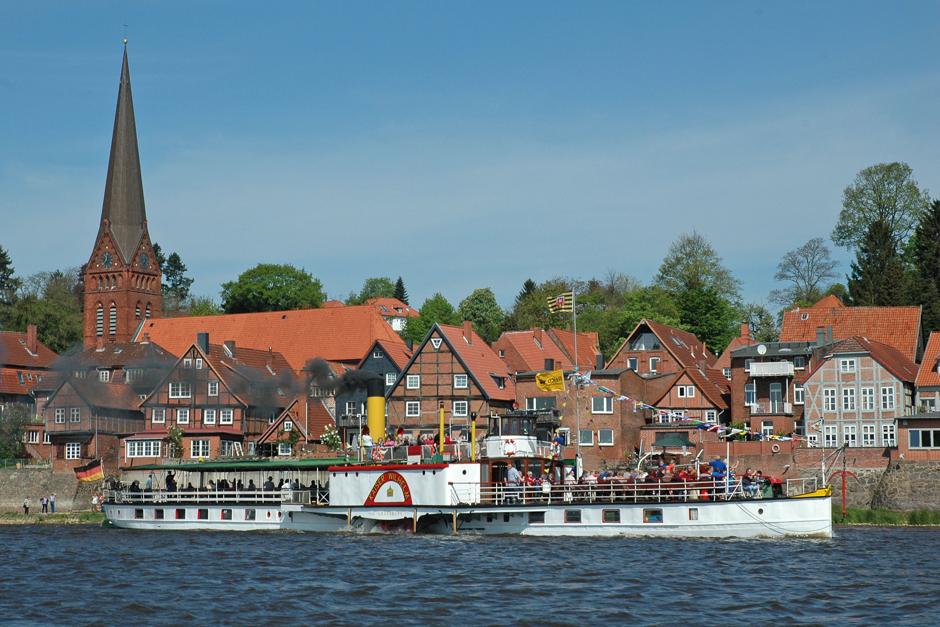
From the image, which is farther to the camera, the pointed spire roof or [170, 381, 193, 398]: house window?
the pointed spire roof

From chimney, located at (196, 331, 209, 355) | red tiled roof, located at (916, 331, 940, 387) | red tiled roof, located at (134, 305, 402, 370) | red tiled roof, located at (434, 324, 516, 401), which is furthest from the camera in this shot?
red tiled roof, located at (134, 305, 402, 370)

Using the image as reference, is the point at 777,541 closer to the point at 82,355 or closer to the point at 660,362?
the point at 660,362

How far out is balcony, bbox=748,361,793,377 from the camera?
76.0m

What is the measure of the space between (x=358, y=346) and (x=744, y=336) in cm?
2871

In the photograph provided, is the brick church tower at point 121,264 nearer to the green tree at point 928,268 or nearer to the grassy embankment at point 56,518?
the grassy embankment at point 56,518

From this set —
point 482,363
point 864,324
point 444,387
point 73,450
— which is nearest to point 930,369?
point 864,324

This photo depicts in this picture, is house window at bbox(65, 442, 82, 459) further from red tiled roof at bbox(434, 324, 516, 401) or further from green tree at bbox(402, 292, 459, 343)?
green tree at bbox(402, 292, 459, 343)

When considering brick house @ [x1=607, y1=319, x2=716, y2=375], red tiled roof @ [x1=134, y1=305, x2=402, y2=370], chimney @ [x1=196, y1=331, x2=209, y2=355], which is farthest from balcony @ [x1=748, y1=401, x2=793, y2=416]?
chimney @ [x1=196, y1=331, x2=209, y2=355]

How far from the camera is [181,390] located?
3378 inches

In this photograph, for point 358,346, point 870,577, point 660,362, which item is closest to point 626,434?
point 660,362

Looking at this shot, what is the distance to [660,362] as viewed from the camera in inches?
3273

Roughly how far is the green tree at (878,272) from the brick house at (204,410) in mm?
43744

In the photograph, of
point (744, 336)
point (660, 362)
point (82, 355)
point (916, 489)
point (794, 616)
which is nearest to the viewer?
point (794, 616)

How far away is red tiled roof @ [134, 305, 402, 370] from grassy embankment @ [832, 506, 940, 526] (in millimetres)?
43441
